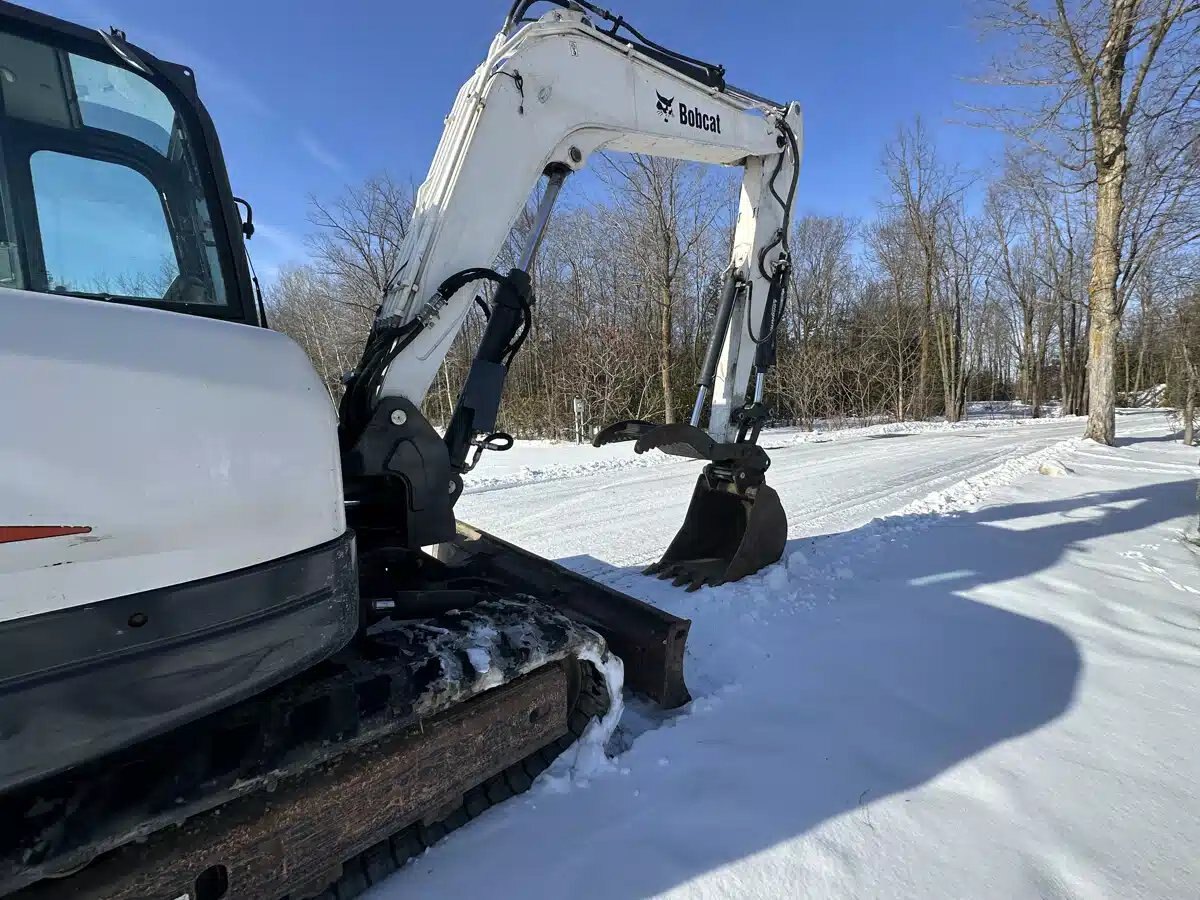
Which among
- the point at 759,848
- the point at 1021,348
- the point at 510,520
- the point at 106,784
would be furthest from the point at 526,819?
the point at 1021,348

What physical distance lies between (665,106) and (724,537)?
2.75 m

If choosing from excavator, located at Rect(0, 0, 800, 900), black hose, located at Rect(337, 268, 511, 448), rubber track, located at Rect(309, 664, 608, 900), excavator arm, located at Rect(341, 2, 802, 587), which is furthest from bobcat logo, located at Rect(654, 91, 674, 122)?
rubber track, located at Rect(309, 664, 608, 900)

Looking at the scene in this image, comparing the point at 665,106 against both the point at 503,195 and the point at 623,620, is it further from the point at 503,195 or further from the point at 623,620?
the point at 623,620

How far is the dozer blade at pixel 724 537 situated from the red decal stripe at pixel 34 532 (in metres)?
3.23

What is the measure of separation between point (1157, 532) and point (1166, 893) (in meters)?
4.80

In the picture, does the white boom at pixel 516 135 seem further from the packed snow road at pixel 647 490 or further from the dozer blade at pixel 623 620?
the packed snow road at pixel 647 490

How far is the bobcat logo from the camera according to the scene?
3.37 meters

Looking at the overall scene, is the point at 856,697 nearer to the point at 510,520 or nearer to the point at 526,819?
the point at 526,819

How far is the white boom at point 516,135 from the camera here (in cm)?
259

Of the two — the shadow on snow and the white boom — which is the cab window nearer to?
the white boom

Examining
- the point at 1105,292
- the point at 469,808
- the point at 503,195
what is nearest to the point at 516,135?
the point at 503,195

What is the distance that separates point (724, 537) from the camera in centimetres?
446

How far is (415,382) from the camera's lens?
255cm

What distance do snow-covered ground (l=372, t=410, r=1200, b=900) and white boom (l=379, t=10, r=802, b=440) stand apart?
5.62 feet
